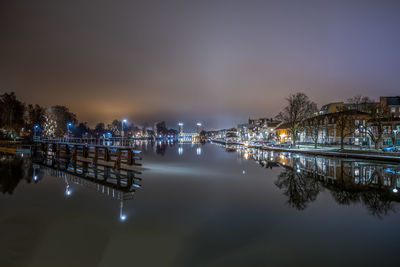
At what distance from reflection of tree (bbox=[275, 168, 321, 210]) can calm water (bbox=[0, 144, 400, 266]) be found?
8 cm

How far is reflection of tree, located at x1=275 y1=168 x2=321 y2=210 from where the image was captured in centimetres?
1541

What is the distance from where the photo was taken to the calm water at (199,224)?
8148 mm

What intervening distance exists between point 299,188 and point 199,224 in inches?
453

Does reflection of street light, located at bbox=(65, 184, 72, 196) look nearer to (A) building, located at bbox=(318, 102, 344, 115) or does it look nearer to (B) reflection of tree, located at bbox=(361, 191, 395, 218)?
(B) reflection of tree, located at bbox=(361, 191, 395, 218)

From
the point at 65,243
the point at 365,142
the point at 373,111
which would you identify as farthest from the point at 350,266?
the point at 365,142

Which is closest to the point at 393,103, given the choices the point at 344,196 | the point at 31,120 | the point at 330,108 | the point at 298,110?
the point at 330,108

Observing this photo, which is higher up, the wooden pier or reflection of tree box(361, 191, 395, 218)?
the wooden pier

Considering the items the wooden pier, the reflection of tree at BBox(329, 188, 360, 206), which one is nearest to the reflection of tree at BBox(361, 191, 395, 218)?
the reflection of tree at BBox(329, 188, 360, 206)

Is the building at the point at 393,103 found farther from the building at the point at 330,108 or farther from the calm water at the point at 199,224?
the calm water at the point at 199,224

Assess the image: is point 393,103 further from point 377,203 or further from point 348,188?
point 377,203

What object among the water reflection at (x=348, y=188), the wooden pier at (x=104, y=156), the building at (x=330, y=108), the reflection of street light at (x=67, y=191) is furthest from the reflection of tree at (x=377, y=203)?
the building at (x=330, y=108)

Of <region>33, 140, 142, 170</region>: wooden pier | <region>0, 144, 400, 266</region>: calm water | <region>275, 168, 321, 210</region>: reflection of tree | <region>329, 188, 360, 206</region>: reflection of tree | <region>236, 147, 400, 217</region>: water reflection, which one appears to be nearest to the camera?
<region>0, 144, 400, 266</region>: calm water

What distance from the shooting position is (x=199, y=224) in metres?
11.2

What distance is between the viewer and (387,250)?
8688 millimetres
